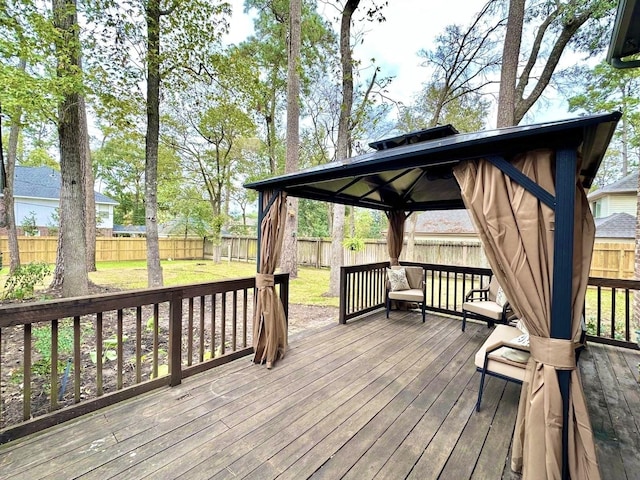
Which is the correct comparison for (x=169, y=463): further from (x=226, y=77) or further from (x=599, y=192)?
(x=599, y=192)

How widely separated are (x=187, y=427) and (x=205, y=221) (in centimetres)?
1397

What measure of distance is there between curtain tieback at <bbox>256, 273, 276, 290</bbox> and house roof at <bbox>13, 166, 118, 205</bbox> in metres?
17.5

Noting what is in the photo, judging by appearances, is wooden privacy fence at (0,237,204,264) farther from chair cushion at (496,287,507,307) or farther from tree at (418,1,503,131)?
chair cushion at (496,287,507,307)

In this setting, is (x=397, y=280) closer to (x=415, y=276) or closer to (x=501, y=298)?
(x=415, y=276)

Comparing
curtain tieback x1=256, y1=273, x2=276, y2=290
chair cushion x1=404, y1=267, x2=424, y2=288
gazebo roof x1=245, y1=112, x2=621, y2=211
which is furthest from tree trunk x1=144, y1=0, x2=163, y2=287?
chair cushion x1=404, y1=267, x2=424, y2=288

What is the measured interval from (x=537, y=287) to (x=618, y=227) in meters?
12.1

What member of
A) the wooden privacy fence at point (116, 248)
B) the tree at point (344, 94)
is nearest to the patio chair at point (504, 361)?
the tree at point (344, 94)

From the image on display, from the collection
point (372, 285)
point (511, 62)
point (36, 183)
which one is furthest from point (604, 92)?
point (36, 183)

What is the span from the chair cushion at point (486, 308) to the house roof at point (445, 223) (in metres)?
11.4

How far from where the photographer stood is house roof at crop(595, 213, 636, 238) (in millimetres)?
9406

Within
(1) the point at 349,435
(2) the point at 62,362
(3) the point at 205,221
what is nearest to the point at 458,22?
(1) the point at 349,435

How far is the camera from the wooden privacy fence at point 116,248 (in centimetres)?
1067

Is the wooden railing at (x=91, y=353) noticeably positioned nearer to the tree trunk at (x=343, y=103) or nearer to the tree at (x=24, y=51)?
the tree at (x=24, y=51)

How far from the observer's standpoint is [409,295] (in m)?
4.67
